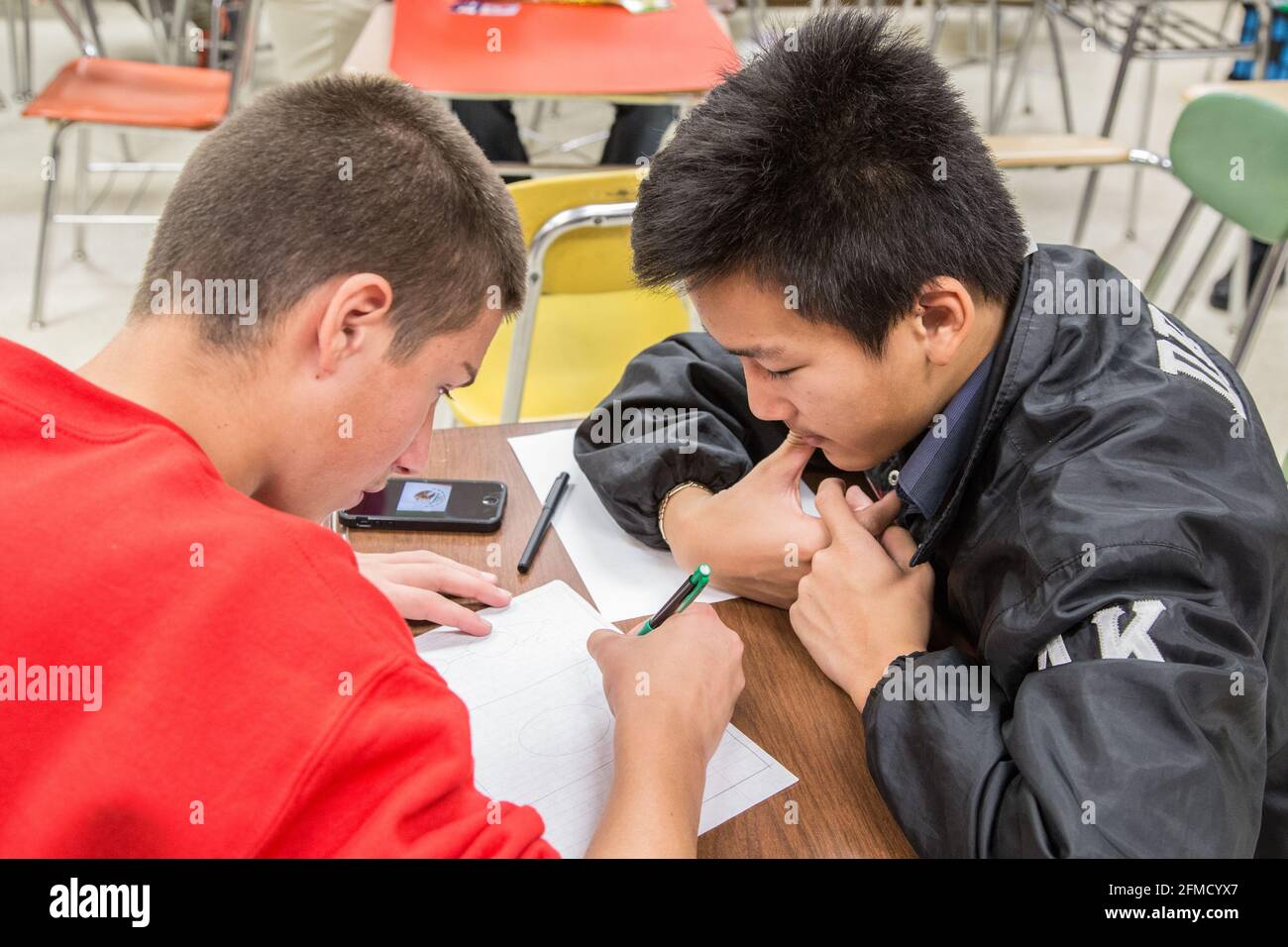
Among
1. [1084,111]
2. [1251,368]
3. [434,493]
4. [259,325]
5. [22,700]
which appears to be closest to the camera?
[22,700]

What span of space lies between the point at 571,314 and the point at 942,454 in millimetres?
1163

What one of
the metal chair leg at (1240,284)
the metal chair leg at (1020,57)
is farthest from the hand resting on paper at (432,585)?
the metal chair leg at (1020,57)

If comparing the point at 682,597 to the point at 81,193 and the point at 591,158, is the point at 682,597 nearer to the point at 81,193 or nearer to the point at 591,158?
the point at 81,193

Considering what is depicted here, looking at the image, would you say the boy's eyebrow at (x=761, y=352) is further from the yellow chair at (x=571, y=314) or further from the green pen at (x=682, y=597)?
the yellow chair at (x=571, y=314)

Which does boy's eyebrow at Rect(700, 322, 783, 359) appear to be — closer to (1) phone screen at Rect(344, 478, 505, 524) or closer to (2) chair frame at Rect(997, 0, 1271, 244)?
(1) phone screen at Rect(344, 478, 505, 524)

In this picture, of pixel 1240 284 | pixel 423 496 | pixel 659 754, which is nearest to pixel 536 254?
pixel 423 496

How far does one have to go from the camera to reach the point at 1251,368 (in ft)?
9.82

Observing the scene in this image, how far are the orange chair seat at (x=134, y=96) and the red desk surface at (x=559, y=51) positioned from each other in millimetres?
718

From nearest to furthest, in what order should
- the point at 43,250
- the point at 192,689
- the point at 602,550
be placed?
1. the point at 192,689
2. the point at 602,550
3. the point at 43,250

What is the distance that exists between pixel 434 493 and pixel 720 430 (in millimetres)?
308

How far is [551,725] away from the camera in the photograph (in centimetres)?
86

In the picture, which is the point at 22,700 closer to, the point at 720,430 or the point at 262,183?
the point at 262,183

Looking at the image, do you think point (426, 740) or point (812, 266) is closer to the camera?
point (426, 740)
